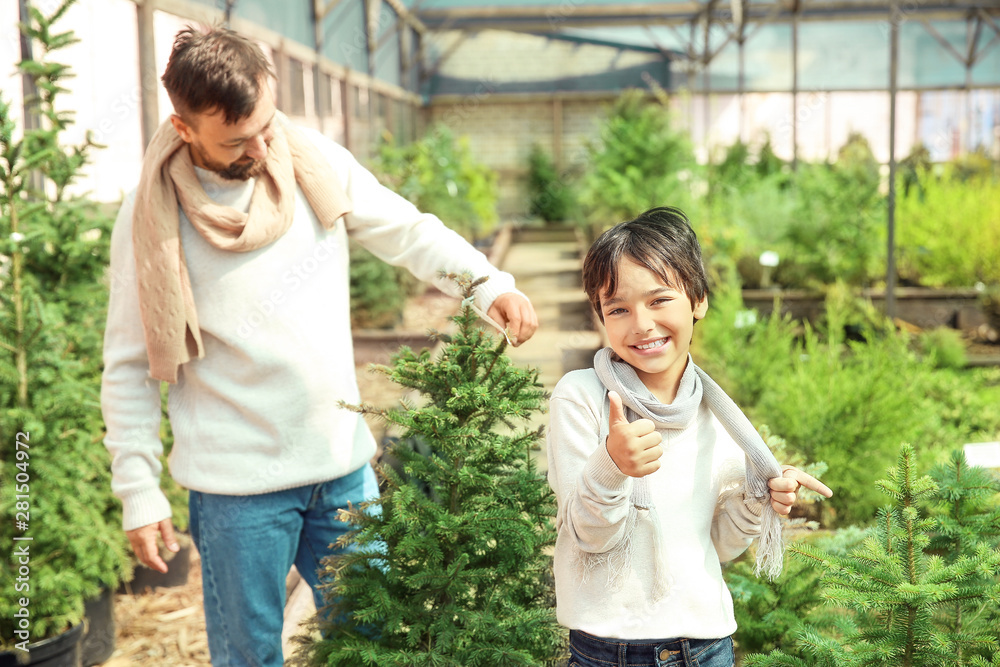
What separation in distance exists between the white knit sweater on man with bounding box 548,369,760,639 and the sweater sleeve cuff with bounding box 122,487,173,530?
98 centimetres

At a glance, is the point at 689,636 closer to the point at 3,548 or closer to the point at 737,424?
the point at 737,424

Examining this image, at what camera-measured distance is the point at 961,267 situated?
258 inches

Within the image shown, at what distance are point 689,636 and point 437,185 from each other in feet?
31.0

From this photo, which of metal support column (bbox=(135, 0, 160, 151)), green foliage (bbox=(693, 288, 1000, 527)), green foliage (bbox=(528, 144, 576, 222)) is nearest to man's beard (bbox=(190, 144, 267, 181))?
green foliage (bbox=(693, 288, 1000, 527))

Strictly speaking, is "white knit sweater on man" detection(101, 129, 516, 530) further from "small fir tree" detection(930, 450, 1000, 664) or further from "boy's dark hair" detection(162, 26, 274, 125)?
"small fir tree" detection(930, 450, 1000, 664)

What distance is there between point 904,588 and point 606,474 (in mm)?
649

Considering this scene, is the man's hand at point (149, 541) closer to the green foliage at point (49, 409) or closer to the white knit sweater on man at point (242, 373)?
the white knit sweater on man at point (242, 373)

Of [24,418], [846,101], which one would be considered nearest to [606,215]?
[24,418]

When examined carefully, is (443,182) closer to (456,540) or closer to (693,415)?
(456,540)

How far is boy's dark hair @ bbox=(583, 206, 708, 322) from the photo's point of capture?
1.40m

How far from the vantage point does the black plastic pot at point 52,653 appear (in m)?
2.56

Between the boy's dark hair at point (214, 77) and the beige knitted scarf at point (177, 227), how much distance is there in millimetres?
152

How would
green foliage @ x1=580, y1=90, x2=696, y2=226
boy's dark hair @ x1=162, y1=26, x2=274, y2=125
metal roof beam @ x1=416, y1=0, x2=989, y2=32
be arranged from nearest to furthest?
boy's dark hair @ x1=162, y1=26, x2=274, y2=125 → green foliage @ x1=580, y1=90, x2=696, y2=226 → metal roof beam @ x1=416, y1=0, x2=989, y2=32

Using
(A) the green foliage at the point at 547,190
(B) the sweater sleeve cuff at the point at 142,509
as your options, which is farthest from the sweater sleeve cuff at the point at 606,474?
(A) the green foliage at the point at 547,190
